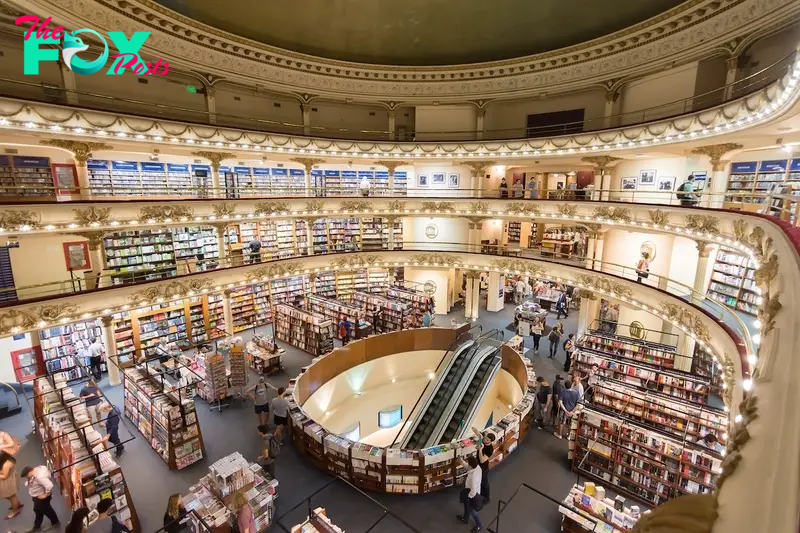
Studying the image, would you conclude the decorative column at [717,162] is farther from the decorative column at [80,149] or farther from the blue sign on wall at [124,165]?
the blue sign on wall at [124,165]

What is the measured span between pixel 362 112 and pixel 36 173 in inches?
531

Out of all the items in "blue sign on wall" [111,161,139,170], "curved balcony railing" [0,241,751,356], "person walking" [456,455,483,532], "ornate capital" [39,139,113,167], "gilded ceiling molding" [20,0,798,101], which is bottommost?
"person walking" [456,455,483,532]

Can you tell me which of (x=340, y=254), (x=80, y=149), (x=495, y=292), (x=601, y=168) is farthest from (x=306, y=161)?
(x=601, y=168)

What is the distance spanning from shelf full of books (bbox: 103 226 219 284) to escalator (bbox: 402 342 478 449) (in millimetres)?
8977

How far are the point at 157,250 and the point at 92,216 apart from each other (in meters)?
3.49

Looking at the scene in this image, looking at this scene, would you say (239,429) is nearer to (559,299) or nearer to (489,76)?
(559,299)

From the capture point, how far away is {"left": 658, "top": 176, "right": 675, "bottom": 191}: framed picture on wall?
13.9 m

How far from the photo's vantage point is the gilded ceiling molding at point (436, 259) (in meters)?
18.9

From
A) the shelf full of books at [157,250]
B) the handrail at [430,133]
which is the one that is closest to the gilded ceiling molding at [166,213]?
the shelf full of books at [157,250]

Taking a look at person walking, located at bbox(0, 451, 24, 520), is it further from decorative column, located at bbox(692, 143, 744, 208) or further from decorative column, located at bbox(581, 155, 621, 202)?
decorative column, located at bbox(581, 155, 621, 202)

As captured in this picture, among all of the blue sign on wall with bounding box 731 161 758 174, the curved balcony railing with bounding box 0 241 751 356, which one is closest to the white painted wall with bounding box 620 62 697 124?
the blue sign on wall with bounding box 731 161 758 174

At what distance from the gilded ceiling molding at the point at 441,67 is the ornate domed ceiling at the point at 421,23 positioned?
426 millimetres

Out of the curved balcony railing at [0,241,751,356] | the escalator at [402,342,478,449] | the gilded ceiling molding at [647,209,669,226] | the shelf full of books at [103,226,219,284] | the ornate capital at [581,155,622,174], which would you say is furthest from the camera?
the ornate capital at [581,155,622,174]

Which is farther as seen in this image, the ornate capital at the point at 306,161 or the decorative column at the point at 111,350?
the ornate capital at the point at 306,161
